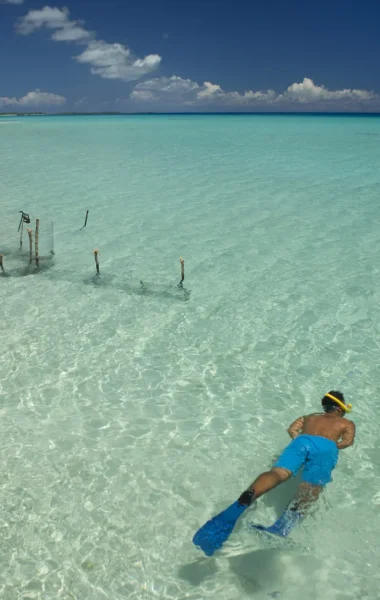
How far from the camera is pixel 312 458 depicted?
5418 mm

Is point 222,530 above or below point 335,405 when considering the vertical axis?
below

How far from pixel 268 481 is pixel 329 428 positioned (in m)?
1.23

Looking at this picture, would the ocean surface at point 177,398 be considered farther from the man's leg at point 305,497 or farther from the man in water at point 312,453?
the man in water at point 312,453

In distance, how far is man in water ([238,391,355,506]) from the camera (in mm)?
5102

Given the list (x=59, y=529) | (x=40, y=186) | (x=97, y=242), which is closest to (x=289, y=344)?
(x=59, y=529)

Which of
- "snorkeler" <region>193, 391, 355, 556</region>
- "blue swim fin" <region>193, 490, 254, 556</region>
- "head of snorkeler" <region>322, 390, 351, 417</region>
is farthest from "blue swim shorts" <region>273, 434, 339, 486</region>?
"blue swim fin" <region>193, 490, 254, 556</region>

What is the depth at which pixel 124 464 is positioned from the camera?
597cm

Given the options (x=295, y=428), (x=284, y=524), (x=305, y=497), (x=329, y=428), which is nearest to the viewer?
(x=284, y=524)

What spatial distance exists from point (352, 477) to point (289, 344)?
10.6 feet

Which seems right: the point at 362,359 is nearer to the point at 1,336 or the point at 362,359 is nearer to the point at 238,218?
the point at 1,336

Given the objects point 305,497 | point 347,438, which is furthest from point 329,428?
point 305,497

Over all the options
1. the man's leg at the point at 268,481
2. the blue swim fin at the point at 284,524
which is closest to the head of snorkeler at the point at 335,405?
the man's leg at the point at 268,481

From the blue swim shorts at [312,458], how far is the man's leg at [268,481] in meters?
0.09

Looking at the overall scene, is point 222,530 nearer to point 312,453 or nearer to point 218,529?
point 218,529
